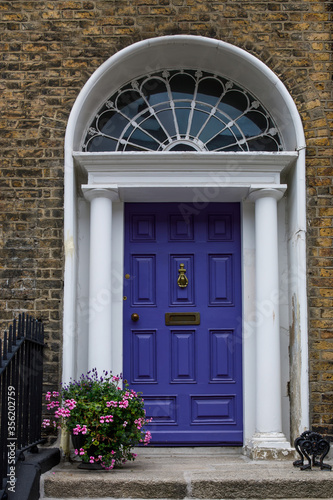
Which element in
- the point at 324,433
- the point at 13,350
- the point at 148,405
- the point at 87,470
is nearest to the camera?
the point at 13,350

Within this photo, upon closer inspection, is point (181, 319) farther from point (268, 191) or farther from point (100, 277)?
point (268, 191)

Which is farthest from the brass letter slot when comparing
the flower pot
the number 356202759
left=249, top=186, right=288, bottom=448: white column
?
A: the number 356202759

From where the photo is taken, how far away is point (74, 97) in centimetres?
618

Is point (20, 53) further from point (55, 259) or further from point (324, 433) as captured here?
point (324, 433)

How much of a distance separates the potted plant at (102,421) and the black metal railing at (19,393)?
0.85ft

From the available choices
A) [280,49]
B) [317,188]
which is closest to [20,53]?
[280,49]

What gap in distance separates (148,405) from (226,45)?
3.40 meters

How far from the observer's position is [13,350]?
452cm

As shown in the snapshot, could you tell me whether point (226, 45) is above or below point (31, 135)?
above

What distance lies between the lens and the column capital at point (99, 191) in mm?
6047

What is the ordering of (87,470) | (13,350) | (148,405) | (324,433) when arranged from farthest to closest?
(148,405) → (324,433) → (87,470) → (13,350)

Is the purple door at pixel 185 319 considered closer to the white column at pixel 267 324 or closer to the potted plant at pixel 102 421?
the white column at pixel 267 324

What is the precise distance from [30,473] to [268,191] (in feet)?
10.4

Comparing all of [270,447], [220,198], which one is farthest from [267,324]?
[220,198]
